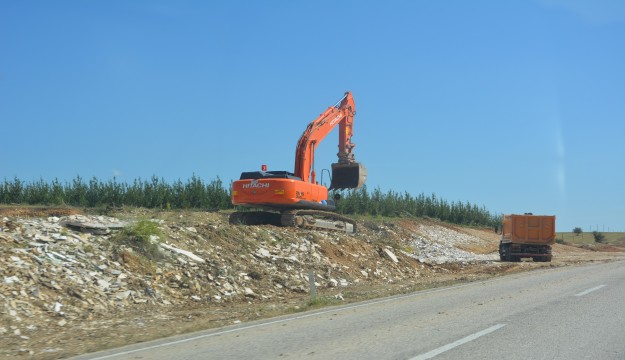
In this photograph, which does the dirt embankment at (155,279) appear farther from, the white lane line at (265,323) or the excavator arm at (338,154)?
the excavator arm at (338,154)

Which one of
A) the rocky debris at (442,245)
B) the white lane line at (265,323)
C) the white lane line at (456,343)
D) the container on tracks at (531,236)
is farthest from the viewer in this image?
the rocky debris at (442,245)

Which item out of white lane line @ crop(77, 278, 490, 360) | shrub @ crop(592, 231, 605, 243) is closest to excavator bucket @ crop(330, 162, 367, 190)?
white lane line @ crop(77, 278, 490, 360)

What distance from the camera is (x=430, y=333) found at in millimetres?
10375

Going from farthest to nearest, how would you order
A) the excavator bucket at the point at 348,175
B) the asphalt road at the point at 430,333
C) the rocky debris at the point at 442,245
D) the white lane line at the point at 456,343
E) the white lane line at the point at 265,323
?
the rocky debris at the point at 442,245 → the excavator bucket at the point at 348,175 → the white lane line at the point at 265,323 → the asphalt road at the point at 430,333 → the white lane line at the point at 456,343

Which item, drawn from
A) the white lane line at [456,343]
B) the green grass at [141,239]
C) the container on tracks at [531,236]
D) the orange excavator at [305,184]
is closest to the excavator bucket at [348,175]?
the orange excavator at [305,184]

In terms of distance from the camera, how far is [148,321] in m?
13.0

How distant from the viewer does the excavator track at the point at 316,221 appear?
25.5 meters

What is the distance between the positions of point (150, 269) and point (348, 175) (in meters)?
10.3

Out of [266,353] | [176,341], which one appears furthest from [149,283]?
[266,353]

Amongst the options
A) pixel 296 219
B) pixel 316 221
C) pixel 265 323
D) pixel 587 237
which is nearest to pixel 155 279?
pixel 265 323

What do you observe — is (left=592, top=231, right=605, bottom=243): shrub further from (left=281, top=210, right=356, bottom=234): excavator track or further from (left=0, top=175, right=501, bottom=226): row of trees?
(left=281, top=210, right=356, bottom=234): excavator track

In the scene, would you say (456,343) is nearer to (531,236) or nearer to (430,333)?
(430,333)

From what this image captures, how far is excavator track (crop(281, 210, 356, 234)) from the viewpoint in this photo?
2548 centimetres

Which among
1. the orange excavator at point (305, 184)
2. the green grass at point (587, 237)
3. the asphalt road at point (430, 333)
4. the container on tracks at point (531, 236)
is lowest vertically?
the green grass at point (587, 237)
